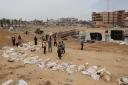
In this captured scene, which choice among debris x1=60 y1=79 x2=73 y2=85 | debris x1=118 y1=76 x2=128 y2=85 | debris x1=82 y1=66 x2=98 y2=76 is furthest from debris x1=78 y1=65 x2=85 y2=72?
debris x1=118 y1=76 x2=128 y2=85

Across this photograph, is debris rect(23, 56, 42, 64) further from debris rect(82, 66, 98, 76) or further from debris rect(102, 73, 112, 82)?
debris rect(102, 73, 112, 82)

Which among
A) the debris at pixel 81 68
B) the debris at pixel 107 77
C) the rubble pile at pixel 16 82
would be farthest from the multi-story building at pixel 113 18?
the rubble pile at pixel 16 82

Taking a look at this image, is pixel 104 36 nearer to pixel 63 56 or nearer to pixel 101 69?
pixel 63 56

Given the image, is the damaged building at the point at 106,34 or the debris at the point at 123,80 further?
the damaged building at the point at 106,34

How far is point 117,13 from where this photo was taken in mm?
61031

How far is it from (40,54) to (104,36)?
2280 centimetres

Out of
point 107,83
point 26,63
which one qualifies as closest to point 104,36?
point 26,63

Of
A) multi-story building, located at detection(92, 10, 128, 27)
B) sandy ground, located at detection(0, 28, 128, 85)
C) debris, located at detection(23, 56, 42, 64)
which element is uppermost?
multi-story building, located at detection(92, 10, 128, 27)

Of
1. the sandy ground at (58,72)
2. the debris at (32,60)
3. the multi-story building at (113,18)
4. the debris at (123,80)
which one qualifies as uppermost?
the multi-story building at (113,18)

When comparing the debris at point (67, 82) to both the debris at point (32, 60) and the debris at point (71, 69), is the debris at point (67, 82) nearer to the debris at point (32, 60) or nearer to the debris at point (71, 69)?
the debris at point (71, 69)

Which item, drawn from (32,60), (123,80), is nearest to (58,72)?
(32,60)

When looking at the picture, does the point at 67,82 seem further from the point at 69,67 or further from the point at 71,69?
the point at 69,67

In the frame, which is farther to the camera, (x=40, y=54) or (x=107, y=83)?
(x=40, y=54)

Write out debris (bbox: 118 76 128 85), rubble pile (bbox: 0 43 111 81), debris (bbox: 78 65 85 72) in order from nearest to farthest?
debris (bbox: 118 76 128 85), rubble pile (bbox: 0 43 111 81), debris (bbox: 78 65 85 72)
